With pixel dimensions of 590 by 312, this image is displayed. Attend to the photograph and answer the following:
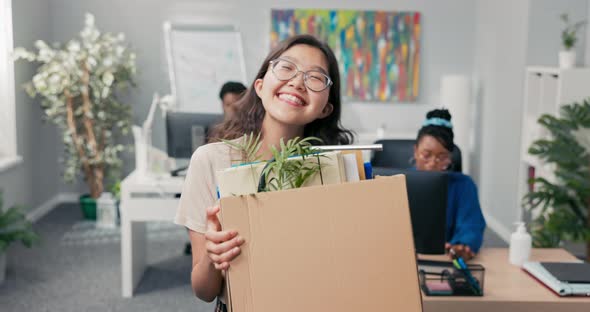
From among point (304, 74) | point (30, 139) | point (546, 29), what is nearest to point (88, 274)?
point (30, 139)

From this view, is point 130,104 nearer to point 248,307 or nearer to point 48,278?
point 48,278

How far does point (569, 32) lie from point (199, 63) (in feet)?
9.39

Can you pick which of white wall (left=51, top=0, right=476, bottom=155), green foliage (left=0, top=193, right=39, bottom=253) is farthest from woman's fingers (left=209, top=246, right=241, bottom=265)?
white wall (left=51, top=0, right=476, bottom=155)

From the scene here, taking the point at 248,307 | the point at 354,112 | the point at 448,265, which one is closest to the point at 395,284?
the point at 248,307

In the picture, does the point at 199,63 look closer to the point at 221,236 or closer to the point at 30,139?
the point at 30,139

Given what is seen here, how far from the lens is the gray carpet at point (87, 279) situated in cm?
361

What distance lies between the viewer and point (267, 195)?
1115 millimetres

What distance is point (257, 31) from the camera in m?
5.80

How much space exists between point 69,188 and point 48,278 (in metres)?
2.02

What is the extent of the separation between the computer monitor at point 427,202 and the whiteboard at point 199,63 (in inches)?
151

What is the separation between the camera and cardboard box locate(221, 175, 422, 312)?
112cm

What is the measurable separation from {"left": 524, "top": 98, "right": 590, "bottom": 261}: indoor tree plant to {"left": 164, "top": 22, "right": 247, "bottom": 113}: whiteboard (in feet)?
9.04

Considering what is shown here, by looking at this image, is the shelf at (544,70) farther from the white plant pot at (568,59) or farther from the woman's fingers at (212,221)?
the woman's fingers at (212,221)

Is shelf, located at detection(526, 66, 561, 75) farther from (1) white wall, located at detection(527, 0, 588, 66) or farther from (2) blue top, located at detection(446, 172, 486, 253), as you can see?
(2) blue top, located at detection(446, 172, 486, 253)
